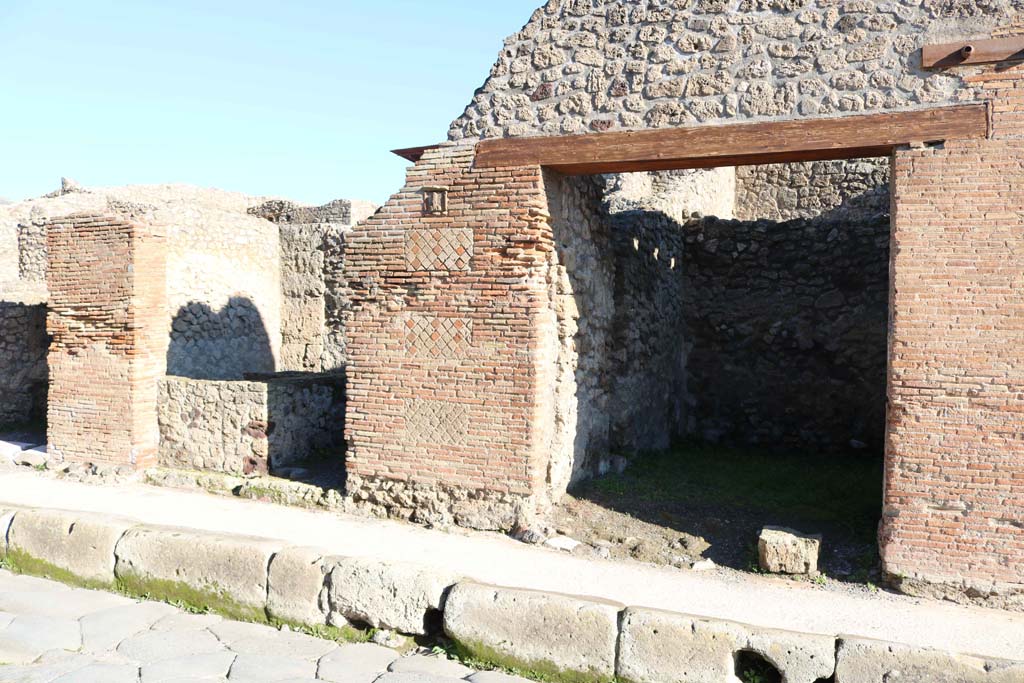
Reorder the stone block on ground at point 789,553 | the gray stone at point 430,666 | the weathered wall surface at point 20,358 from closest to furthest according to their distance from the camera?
the gray stone at point 430,666, the stone block on ground at point 789,553, the weathered wall surface at point 20,358

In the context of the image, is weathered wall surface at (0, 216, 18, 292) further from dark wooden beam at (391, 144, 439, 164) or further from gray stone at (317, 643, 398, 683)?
gray stone at (317, 643, 398, 683)

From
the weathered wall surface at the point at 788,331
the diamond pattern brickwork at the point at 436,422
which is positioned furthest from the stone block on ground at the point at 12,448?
the weathered wall surface at the point at 788,331

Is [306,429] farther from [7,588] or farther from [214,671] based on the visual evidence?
[214,671]

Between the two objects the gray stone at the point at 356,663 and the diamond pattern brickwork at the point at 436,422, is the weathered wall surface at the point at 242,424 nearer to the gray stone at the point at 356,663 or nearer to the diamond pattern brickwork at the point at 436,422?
the diamond pattern brickwork at the point at 436,422

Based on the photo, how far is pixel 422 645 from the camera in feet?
16.9

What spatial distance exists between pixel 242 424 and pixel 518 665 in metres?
4.49

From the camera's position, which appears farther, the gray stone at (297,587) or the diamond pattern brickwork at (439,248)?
the diamond pattern brickwork at (439,248)

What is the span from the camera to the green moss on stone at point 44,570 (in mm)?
5910

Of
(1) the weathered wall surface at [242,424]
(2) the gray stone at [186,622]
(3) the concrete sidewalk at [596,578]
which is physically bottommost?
(2) the gray stone at [186,622]

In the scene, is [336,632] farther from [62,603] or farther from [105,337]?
[105,337]

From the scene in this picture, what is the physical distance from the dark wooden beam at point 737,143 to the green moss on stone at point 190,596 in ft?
12.2

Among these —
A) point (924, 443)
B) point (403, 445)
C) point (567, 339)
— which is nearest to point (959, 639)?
point (924, 443)

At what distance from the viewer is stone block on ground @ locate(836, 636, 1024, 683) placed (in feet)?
13.1

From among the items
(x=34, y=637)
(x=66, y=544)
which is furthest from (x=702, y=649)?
(x=66, y=544)
